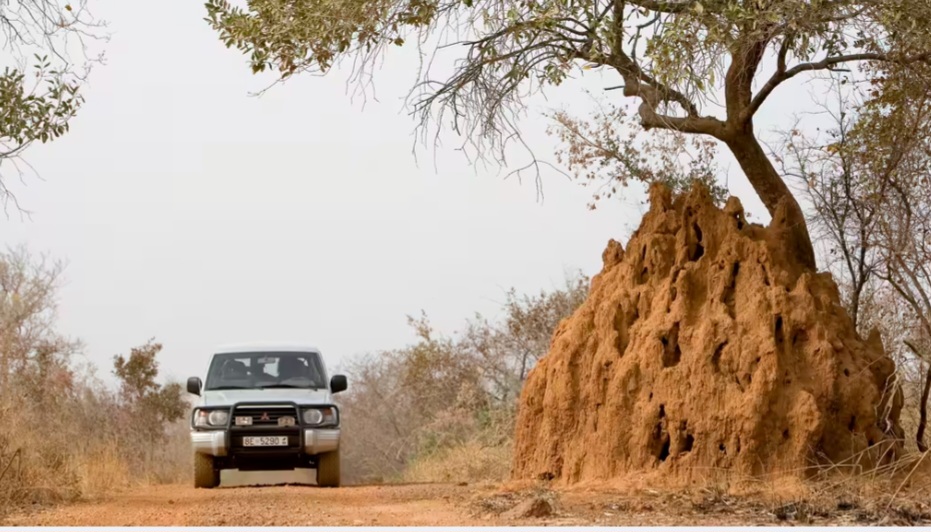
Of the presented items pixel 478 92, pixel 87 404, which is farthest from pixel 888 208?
pixel 87 404

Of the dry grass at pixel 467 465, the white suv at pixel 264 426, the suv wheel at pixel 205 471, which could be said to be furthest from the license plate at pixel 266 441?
the dry grass at pixel 467 465

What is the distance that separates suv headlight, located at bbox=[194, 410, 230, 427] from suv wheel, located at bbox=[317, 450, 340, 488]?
1337 mm

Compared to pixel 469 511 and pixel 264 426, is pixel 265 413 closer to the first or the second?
pixel 264 426

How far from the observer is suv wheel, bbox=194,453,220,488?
53.2ft

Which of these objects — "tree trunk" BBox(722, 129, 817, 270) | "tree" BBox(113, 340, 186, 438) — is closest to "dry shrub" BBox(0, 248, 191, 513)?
"tree" BBox(113, 340, 186, 438)

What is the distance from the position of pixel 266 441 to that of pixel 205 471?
3.46 feet

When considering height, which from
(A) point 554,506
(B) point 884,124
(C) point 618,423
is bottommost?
(A) point 554,506

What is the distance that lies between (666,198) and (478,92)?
2636 millimetres

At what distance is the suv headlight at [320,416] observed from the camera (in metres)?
16.0

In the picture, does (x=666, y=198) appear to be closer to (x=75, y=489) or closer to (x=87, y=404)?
(x=75, y=489)

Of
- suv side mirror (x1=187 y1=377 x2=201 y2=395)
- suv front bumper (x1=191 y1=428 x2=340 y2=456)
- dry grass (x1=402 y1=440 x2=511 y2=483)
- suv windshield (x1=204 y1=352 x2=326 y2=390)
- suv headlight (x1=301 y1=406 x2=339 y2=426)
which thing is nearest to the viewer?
suv front bumper (x1=191 y1=428 x2=340 y2=456)

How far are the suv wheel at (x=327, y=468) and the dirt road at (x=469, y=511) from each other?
5.22 feet

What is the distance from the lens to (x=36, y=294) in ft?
91.9

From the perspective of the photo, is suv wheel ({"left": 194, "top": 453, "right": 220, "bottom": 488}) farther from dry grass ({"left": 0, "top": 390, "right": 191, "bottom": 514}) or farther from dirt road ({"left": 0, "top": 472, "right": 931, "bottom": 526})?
dirt road ({"left": 0, "top": 472, "right": 931, "bottom": 526})
